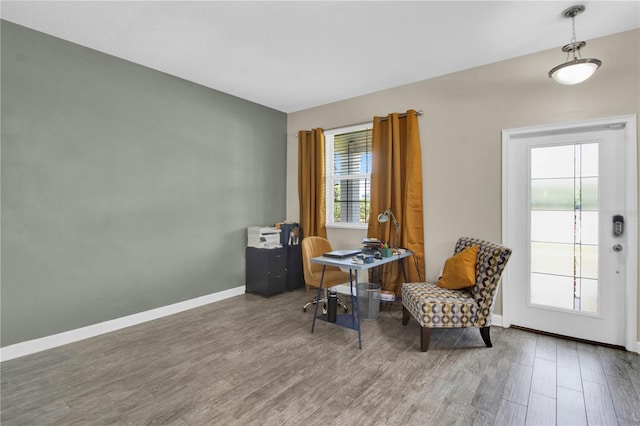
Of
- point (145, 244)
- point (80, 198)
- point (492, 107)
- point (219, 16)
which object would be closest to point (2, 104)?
point (80, 198)

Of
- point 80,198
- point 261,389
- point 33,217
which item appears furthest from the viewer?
point 80,198

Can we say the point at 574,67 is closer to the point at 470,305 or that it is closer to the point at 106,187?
the point at 470,305

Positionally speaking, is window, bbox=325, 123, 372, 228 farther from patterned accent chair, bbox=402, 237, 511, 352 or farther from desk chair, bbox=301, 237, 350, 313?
patterned accent chair, bbox=402, 237, 511, 352

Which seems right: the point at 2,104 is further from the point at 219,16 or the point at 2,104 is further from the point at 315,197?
the point at 315,197

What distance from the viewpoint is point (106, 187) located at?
3.15 m

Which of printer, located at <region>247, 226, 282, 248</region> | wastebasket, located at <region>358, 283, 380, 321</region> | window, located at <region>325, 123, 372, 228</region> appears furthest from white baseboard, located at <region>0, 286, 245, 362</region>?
window, located at <region>325, 123, 372, 228</region>

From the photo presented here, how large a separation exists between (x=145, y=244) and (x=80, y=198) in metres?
0.77

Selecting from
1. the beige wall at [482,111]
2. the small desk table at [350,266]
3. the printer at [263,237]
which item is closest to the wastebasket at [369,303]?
the small desk table at [350,266]

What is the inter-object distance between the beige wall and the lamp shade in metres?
0.43

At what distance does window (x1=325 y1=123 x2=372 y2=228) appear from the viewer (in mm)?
4441

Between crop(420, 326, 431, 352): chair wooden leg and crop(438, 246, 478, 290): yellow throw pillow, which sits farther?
crop(438, 246, 478, 290): yellow throw pillow

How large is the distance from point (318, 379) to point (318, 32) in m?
2.85

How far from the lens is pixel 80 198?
9.80ft

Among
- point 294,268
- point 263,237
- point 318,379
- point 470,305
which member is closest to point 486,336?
point 470,305
